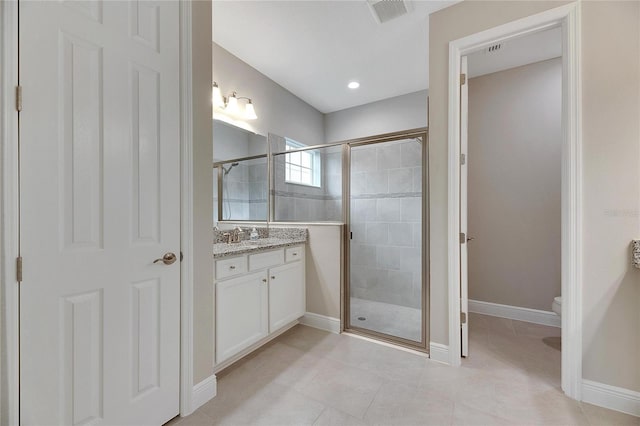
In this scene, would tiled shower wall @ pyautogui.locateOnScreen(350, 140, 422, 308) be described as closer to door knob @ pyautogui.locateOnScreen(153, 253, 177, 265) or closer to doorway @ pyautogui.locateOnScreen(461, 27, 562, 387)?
doorway @ pyautogui.locateOnScreen(461, 27, 562, 387)

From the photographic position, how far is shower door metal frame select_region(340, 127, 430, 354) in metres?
2.32

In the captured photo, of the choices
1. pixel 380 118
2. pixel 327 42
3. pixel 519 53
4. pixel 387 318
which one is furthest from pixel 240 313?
pixel 519 53

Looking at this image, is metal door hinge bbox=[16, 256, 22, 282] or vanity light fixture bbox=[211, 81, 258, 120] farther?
vanity light fixture bbox=[211, 81, 258, 120]

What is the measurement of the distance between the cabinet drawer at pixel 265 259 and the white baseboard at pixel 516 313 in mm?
2323

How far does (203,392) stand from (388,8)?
116 inches

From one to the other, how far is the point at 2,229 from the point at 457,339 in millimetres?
2559

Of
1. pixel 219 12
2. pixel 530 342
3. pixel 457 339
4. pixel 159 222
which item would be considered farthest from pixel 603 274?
pixel 219 12

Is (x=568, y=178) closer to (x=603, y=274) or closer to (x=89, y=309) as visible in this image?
(x=603, y=274)

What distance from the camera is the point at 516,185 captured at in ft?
9.73

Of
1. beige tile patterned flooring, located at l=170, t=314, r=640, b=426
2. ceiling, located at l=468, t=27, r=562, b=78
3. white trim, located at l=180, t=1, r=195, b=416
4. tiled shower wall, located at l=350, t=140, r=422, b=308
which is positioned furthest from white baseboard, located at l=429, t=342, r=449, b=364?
ceiling, located at l=468, t=27, r=562, b=78

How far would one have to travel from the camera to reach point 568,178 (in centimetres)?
169

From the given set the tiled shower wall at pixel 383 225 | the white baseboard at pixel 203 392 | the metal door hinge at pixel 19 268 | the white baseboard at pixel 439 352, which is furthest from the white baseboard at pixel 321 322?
the metal door hinge at pixel 19 268

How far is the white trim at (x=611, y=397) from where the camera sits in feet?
5.11

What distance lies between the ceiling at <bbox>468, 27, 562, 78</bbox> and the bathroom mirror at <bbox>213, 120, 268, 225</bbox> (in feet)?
7.56
